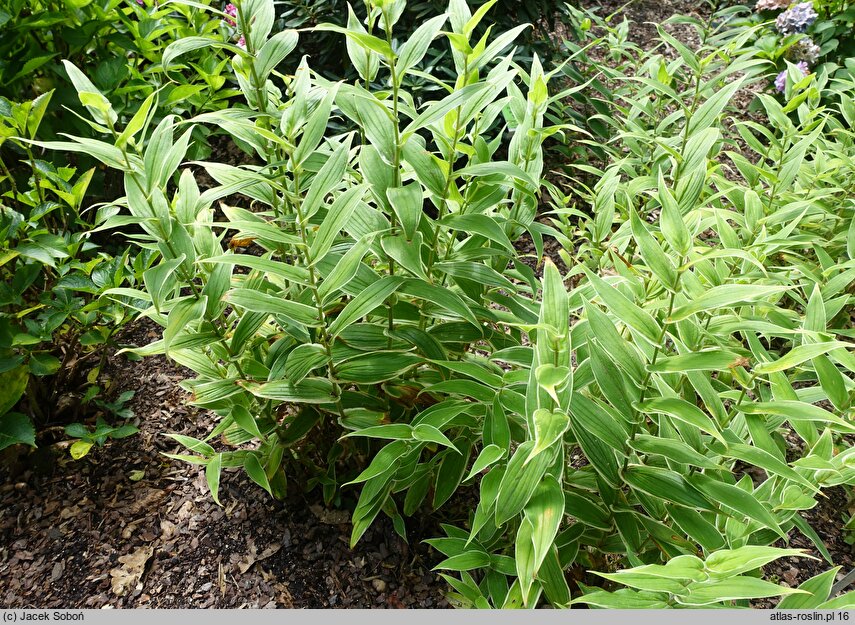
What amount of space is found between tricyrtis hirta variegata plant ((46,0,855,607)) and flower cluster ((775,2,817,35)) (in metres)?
2.15

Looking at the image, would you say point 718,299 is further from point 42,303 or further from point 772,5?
point 772,5

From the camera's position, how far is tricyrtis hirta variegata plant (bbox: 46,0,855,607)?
1000mm

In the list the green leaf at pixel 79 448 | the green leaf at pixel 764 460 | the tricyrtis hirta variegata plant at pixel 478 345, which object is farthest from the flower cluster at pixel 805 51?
the green leaf at pixel 79 448

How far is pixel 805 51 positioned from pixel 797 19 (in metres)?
0.18

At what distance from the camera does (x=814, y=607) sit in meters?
1.07

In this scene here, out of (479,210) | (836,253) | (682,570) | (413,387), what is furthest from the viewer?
(836,253)

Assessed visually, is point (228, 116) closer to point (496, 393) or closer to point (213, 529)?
point (496, 393)

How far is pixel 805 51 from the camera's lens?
3.15 m

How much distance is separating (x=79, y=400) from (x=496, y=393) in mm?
1407

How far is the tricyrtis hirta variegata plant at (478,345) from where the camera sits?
3.28 ft

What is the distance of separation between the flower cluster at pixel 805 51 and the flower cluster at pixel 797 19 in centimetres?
7

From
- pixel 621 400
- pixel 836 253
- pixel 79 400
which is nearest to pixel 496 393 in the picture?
pixel 621 400

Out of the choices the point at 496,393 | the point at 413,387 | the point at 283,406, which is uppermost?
the point at 496,393

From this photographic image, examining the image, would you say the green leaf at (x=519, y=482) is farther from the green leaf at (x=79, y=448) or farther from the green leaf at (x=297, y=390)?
the green leaf at (x=79, y=448)
